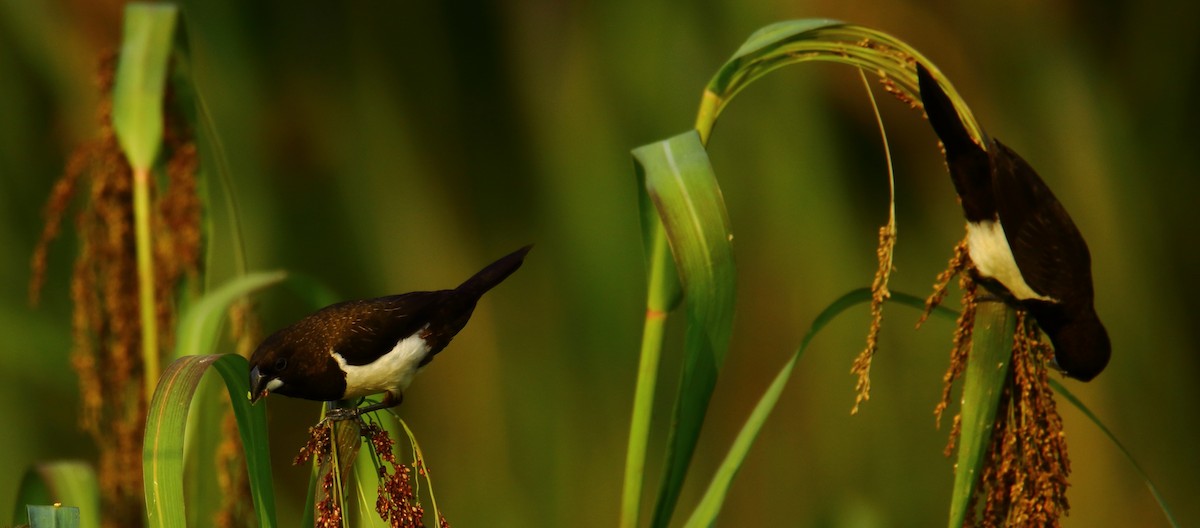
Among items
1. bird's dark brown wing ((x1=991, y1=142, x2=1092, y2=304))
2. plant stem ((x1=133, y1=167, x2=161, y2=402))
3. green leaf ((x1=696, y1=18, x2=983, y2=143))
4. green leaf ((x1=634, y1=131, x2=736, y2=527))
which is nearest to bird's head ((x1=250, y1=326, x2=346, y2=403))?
green leaf ((x1=634, y1=131, x2=736, y2=527))

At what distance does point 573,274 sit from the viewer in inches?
99.0

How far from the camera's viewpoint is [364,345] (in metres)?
1.00

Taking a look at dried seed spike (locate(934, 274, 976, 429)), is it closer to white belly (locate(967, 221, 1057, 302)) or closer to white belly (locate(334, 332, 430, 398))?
white belly (locate(967, 221, 1057, 302))

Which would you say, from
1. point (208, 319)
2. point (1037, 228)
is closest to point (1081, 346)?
point (1037, 228)

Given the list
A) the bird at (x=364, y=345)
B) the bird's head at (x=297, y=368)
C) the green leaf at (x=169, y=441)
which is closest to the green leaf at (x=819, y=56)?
the bird at (x=364, y=345)

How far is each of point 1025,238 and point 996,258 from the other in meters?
0.10

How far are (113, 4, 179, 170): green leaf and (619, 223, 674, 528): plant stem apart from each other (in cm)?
79

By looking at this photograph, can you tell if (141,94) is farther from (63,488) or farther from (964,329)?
(964,329)

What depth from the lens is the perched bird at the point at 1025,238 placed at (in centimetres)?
118

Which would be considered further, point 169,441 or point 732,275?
point 732,275

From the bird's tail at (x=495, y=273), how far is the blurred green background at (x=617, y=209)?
1.44 m

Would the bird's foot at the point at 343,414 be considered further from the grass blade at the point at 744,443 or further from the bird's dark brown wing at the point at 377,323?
the grass blade at the point at 744,443

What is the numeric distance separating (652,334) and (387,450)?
1.35 ft

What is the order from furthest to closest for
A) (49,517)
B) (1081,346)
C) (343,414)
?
(1081,346), (343,414), (49,517)
